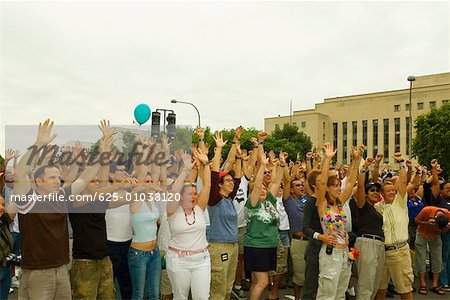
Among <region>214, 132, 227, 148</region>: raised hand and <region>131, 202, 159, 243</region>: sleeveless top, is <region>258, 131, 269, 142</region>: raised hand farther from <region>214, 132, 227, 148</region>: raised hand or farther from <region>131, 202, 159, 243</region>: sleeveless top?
<region>131, 202, 159, 243</region>: sleeveless top

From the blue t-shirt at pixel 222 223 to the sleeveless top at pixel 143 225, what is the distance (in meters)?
0.69

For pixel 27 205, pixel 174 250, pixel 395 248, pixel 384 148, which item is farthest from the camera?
pixel 384 148

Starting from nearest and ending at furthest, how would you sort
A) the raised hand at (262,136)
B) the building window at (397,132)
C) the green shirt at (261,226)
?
the green shirt at (261,226) → the raised hand at (262,136) → the building window at (397,132)

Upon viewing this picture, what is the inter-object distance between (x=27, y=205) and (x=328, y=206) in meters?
3.23

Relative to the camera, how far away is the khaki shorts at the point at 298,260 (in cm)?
656

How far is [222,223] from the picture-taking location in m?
5.43

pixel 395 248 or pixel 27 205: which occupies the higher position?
pixel 27 205

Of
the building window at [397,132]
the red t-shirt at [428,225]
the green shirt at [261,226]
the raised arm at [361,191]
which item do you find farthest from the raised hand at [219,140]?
the building window at [397,132]

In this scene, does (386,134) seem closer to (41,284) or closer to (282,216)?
(282,216)

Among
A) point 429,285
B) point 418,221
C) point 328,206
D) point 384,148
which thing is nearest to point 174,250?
point 328,206

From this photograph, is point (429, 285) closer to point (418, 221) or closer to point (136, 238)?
point (418, 221)

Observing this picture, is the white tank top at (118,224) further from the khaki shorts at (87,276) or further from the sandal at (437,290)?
the sandal at (437,290)

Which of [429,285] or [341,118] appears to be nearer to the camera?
[429,285]

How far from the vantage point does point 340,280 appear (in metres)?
5.21
